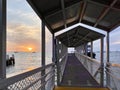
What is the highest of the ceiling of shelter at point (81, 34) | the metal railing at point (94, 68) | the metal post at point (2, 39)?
the ceiling of shelter at point (81, 34)

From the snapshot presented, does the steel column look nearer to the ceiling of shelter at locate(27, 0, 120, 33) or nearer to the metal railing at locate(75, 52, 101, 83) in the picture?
the ceiling of shelter at locate(27, 0, 120, 33)

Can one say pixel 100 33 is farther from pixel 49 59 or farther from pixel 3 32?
pixel 3 32

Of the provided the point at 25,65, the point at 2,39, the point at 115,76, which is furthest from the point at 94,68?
the point at 25,65

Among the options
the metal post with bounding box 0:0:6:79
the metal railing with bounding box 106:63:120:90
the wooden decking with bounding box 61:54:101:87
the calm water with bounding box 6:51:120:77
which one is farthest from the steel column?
the wooden decking with bounding box 61:54:101:87

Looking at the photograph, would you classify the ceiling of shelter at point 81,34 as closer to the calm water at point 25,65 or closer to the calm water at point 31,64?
the calm water at point 31,64

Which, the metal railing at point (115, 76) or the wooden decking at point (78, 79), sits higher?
→ the metal railing at point (115, 76)

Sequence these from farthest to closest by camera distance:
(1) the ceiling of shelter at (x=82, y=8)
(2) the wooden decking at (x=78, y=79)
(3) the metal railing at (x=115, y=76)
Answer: (2) the wooden decking at (x=78, y=79), (3) the metal railing at (x=115, y=76), (1) the ceiling of shelter at (x=82, y=8)

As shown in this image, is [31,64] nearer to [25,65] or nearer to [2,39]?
[25,65]

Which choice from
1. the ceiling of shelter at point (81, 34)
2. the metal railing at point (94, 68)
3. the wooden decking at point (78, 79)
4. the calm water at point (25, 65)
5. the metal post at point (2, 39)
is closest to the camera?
the metal post at point (2, 39)

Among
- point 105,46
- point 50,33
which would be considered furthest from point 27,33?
point 105,46

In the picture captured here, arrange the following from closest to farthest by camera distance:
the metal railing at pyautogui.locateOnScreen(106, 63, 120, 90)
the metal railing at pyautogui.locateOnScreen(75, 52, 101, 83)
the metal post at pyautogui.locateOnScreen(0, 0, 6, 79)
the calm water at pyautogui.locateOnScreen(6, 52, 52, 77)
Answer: the metal post at pyautogui.locateOnScreen(0, 0, 6, 79)
the calm water at pyautogui.locateOnScreen(6, 52, 52, 77)
the metal railing at pyautogui.locateOnScreen(106, 63, 120, 90)
the metal railing at pyautogui.locateOnScreen(75, 52, 101, 83)

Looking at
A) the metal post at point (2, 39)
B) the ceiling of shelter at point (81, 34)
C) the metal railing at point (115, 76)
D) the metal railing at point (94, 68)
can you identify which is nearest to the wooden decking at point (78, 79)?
the metal railing at point (94, 68)

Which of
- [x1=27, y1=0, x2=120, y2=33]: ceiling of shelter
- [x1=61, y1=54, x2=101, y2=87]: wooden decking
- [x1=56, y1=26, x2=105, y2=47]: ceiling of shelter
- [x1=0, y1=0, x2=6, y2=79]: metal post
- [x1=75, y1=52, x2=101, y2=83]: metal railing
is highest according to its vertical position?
[x1=27, y1=0, x2=120, y2=33]: ceiling of shelter

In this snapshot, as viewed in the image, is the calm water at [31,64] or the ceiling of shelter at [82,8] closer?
the calm water at [31,64]
